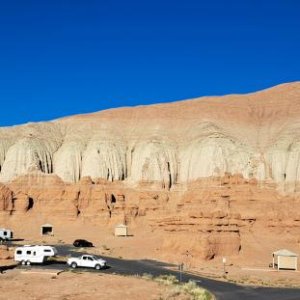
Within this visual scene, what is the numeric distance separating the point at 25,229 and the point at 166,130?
47.5 meters

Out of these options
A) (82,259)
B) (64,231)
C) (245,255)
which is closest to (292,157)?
(64,231)

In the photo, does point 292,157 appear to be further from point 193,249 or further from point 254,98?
point 193,249

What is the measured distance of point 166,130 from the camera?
12706 centimetres

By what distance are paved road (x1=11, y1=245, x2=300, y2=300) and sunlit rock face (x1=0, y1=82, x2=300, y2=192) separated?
58.7m

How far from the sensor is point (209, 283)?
39.0 m

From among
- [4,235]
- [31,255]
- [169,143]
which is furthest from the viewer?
[169,143]

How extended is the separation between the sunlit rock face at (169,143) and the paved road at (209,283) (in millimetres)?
58681

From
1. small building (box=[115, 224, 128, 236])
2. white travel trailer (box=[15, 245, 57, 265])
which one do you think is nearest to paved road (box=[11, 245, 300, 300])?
white travel trailer (box=[15, 245, 57, 265])

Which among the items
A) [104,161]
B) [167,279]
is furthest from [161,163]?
[167,279]

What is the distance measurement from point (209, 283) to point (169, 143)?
8451cm

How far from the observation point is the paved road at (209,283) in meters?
34.2

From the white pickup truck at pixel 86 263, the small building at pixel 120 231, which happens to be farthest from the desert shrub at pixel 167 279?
the small building at pixel 120 231

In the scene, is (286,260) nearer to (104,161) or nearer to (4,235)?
(4,235)

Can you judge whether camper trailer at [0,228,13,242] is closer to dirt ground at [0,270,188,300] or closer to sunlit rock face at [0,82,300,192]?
sunlit rock face at [0,82,300,192]
